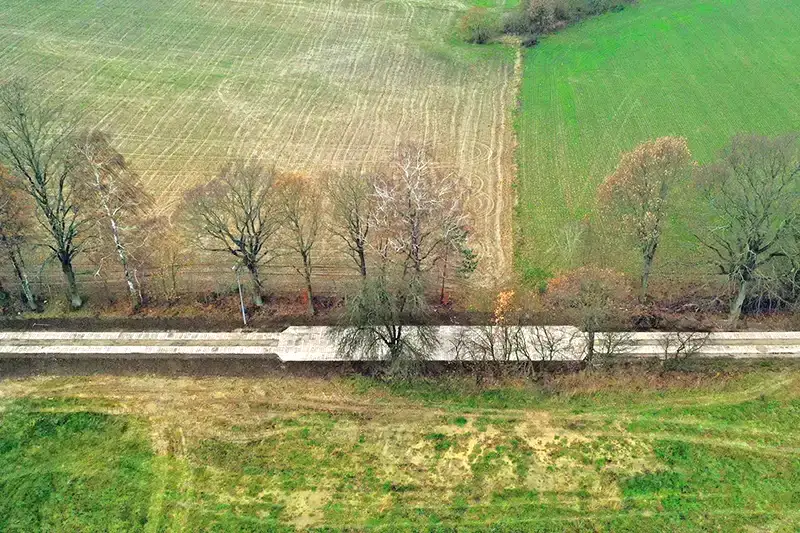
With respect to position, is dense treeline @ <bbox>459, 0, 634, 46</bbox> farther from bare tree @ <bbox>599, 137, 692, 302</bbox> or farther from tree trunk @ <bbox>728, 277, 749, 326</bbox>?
tree trunk @ <bbox>728, 277, 749, 326</bbox>

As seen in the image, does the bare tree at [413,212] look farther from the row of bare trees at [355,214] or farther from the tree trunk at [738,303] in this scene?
the tree trunk at [738,303]

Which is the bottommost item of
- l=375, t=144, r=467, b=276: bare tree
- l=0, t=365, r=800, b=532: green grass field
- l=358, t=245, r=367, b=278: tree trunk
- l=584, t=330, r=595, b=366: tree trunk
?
l=0, t=365, r=800, b=532: green grass field

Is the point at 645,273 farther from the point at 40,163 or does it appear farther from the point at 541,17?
the point at 541,17

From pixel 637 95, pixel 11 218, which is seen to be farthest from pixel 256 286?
pixel 637 95

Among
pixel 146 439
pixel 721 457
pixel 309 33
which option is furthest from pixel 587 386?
pixel 309 33

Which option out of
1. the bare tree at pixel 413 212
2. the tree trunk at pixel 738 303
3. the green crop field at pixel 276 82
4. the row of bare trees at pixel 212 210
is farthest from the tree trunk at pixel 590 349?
the bare tree at pixel 413 212

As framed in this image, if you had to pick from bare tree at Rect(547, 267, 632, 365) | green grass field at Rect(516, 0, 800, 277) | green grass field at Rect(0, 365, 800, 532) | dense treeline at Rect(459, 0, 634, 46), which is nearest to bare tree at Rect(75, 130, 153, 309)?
green grass field at Rect(0, 365, 800, 532)

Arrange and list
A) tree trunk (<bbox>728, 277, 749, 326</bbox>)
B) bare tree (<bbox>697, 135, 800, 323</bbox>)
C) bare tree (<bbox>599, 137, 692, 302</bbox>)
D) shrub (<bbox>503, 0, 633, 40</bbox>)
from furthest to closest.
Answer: shrub (<bbox>503, 0, 633, 40</bbox>)
tree trunk (<bbox>728, 277, 749, 326</bbox>)
bare tree (<bbox>599, 137, 692, 302</bbox>)
bare tree (<bbox>697, 135, 800, 323</bbox>)
